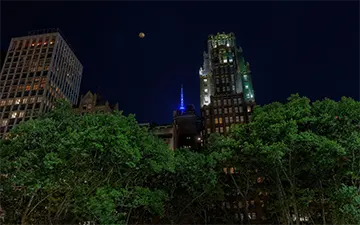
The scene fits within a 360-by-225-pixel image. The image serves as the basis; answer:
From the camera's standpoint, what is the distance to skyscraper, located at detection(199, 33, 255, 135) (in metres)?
93.1

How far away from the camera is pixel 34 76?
93250mm

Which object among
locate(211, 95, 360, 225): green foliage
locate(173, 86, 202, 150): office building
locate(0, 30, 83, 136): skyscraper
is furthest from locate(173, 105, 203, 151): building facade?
locate(211, 95, 360, 225): green foliage

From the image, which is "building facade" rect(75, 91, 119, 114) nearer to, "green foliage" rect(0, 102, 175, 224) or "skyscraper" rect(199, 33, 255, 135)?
"skyscraper" rect(199, 33, 255, 135)

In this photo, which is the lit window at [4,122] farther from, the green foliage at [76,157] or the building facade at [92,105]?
the green foliage at [76,157]

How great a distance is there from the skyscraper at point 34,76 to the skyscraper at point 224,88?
177ft

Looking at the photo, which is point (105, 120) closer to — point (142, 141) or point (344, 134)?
point (142, 141)

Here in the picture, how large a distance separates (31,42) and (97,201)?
10241 centimetres

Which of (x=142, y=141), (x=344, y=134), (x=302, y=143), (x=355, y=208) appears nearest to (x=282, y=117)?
(x=302, y=143)

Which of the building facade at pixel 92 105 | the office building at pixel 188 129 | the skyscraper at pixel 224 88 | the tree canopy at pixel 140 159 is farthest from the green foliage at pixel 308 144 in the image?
the office building at pixel 188 129

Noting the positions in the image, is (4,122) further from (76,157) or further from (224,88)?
(76,157)

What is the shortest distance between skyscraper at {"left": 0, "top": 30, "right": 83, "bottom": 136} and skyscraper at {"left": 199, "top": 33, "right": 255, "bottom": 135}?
177ft

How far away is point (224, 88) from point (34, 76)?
6900 cm

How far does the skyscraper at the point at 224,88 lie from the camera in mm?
93125

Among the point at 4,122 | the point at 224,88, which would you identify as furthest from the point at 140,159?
the point at 224,88
